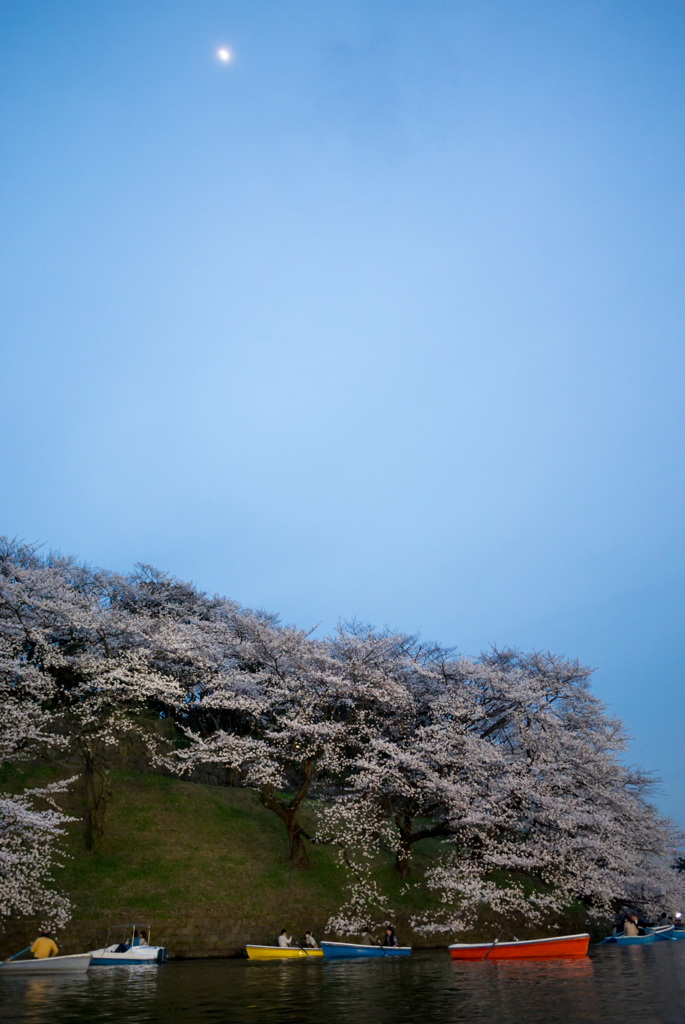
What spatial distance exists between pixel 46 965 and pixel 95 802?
9.74 meters

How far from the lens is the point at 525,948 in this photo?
23.9 m

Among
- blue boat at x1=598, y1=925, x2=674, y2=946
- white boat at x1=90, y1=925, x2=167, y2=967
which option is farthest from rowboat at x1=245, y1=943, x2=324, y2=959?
blue boat at x1=598, y1=925, x2=674, y2=946

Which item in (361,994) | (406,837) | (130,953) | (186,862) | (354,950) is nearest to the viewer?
(361,994)

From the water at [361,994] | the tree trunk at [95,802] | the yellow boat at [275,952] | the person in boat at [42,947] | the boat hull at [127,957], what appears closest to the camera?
the water at [361,994]

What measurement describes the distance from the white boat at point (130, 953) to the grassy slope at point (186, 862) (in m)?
1.70

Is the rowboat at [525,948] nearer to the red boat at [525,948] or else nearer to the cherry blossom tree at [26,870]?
the red boat at [525,948]

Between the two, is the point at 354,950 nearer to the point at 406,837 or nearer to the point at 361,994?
the point at 406,837

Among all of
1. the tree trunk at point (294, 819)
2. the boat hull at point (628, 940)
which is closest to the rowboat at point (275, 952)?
the tree trunk at point (294, 819)

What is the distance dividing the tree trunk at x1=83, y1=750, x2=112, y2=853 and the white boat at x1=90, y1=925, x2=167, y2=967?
5243mm

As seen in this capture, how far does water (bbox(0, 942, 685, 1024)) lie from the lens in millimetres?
10352

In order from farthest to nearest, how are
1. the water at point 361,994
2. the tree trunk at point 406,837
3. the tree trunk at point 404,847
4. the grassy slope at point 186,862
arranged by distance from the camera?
1. the tree trunk at point 404,847
2. the tree trunk at point 406,837
3. the grassy slope at point 186,862
4. the water at point 361,994

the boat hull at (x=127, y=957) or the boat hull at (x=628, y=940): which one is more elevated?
the boat hull at (x=127, y=957)

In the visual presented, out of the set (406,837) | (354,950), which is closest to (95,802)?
(354,950)

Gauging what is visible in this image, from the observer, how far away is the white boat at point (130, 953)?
22842 millimetres
